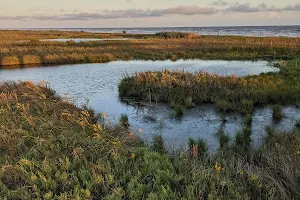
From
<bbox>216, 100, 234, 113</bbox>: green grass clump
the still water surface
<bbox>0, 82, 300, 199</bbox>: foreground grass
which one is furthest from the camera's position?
<bbox>216, 100, 234, 113</bbox>: green grass clump

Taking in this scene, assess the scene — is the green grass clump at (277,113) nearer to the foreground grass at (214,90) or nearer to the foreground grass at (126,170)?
the foreground grass at (214,90)

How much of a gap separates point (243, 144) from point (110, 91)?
1120 cm

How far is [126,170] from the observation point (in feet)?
19.7

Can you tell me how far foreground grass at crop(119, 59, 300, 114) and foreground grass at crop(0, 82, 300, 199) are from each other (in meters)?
5.91

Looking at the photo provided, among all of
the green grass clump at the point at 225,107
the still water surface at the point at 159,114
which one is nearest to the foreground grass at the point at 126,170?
the still water surface at the point at 159,114

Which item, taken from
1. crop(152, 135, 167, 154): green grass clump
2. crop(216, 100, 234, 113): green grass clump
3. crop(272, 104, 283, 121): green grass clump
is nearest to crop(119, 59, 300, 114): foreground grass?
crop(216, 100, 234, 113): green grass clump

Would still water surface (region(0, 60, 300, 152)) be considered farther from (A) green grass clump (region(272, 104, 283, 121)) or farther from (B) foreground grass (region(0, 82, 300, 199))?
(B) foreground grass (region(0, 82, 300, 199))

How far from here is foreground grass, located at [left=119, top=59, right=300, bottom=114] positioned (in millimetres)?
13812

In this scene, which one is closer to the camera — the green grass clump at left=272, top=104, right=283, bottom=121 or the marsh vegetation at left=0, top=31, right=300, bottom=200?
the marsh vegetation at left=0, top=31, right=300, bottom=200

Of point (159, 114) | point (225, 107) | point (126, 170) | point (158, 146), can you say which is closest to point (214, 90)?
point (225, 107)

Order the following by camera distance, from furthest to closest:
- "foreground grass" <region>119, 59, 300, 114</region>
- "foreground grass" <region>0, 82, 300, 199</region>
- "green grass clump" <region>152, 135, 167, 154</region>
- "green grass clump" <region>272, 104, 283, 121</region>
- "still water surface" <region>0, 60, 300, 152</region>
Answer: "foreground grass" <region>119, 59, 300, 114</region> → "green grass clump" <region>272, 104, 283, 121</region> → "still water surface" <region>0, 60, 300, 152</region> → "green grass clump" <region>152, 135, 167, 154</region> → "foreground grass" <region>0, 82, 300, 199</region>

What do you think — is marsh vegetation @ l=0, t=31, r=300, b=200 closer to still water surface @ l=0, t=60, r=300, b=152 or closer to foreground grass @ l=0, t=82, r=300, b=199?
foreground grass @ l=0, t=82, r=300, b=199

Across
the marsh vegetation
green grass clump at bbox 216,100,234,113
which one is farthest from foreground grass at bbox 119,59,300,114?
the marsh vegetation

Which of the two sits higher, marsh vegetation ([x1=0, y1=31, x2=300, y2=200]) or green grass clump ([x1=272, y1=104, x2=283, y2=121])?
marsh vegetation ([x1=0, y1=31, x2=300, y2=200])
